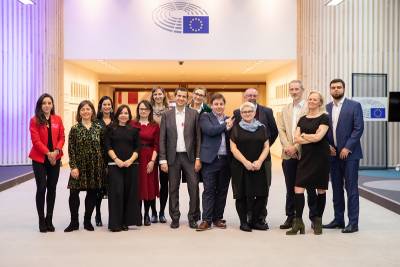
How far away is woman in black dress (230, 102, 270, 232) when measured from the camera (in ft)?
21.0

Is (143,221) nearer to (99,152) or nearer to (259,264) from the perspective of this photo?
(99,152)

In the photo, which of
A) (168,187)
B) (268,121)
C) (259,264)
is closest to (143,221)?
(168,187)

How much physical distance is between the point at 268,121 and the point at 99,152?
77.3 inches

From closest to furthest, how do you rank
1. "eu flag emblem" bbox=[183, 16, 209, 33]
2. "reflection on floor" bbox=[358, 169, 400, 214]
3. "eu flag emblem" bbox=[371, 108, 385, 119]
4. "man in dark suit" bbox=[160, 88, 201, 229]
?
"man in dark suit" bbox=[160, 88, 201, 229] < "reflection on floor" bbox=[358, 169, 400, 214] < "eu flag emblem" bbox=[371, 108, 385, 119] < "eu flag emblem" bbox=[183, 16, 209, 33]

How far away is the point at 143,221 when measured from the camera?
Result: 23.1 ft

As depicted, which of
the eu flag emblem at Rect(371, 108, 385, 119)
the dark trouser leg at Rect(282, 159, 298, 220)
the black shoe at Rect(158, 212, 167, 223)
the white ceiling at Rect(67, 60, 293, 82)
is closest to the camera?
the dark trouser leg at Rect(282, 159, 298, 220)

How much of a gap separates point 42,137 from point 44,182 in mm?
494


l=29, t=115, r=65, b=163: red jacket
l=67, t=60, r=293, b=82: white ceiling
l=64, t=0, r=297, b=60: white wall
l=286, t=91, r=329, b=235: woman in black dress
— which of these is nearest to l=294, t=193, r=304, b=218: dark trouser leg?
l=286, t=91, r=329, b=235: woman in black dress

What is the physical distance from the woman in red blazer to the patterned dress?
174mm

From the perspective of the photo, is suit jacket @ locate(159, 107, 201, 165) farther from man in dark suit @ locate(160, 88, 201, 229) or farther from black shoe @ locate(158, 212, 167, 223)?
black shoe @ locate(158, 212, 167, 223)

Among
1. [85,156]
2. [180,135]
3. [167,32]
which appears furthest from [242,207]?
[167,32]

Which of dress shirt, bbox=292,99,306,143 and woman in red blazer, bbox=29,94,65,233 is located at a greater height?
dress shirt, bbox=292,99,306,143

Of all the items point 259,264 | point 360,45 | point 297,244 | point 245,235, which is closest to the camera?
point 259,264

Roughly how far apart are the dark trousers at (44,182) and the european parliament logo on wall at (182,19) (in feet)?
26.6
